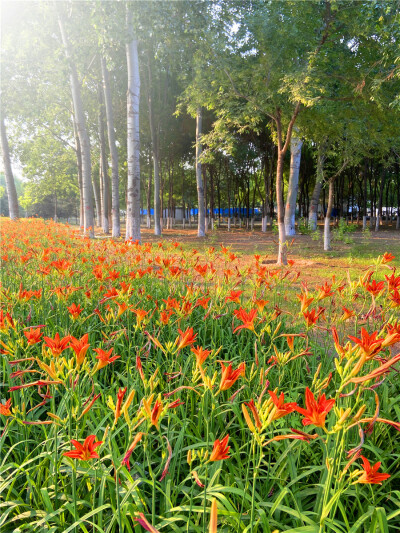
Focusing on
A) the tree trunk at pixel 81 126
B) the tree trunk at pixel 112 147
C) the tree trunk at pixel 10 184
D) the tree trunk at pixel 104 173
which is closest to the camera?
the tree trunk at pixel 81 126

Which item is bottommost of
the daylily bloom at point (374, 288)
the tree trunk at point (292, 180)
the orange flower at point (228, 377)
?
the orange flower at point (228, 377)

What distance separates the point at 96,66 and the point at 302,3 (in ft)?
45.4

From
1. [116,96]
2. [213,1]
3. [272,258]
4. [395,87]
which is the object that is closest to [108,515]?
[272,258]

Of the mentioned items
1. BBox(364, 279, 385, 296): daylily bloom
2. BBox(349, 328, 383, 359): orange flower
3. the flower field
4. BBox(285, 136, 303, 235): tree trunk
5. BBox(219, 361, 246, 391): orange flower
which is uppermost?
BBox(285, 136, 303, 235): tree trunk

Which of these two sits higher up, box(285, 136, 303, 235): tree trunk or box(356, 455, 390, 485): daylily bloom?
box(285, 136, 303, 235): tree trunk

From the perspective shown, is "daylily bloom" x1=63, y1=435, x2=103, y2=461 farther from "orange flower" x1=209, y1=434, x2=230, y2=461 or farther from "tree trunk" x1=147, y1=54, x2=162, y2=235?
"tree trunk" x1=147, y1=54, x2=162, y2=235

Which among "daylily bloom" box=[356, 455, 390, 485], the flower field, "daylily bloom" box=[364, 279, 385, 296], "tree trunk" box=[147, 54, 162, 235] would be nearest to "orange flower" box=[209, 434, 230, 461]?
the flower field

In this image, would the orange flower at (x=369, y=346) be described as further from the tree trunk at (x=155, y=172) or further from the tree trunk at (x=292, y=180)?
the tree trunk at (x=155, y=172)

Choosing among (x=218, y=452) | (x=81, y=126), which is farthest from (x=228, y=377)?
(x=81, y=126)

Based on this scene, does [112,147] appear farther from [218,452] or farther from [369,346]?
[218,452]

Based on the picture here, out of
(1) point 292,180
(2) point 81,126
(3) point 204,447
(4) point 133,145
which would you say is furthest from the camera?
(1) point 292,180

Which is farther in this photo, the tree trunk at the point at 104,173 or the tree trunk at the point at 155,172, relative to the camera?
the tree trunk at the point at 104,173

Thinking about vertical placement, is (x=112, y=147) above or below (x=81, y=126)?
below

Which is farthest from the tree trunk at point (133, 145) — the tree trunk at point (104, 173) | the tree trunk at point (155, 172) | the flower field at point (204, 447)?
the flower field at point (204, 447)
